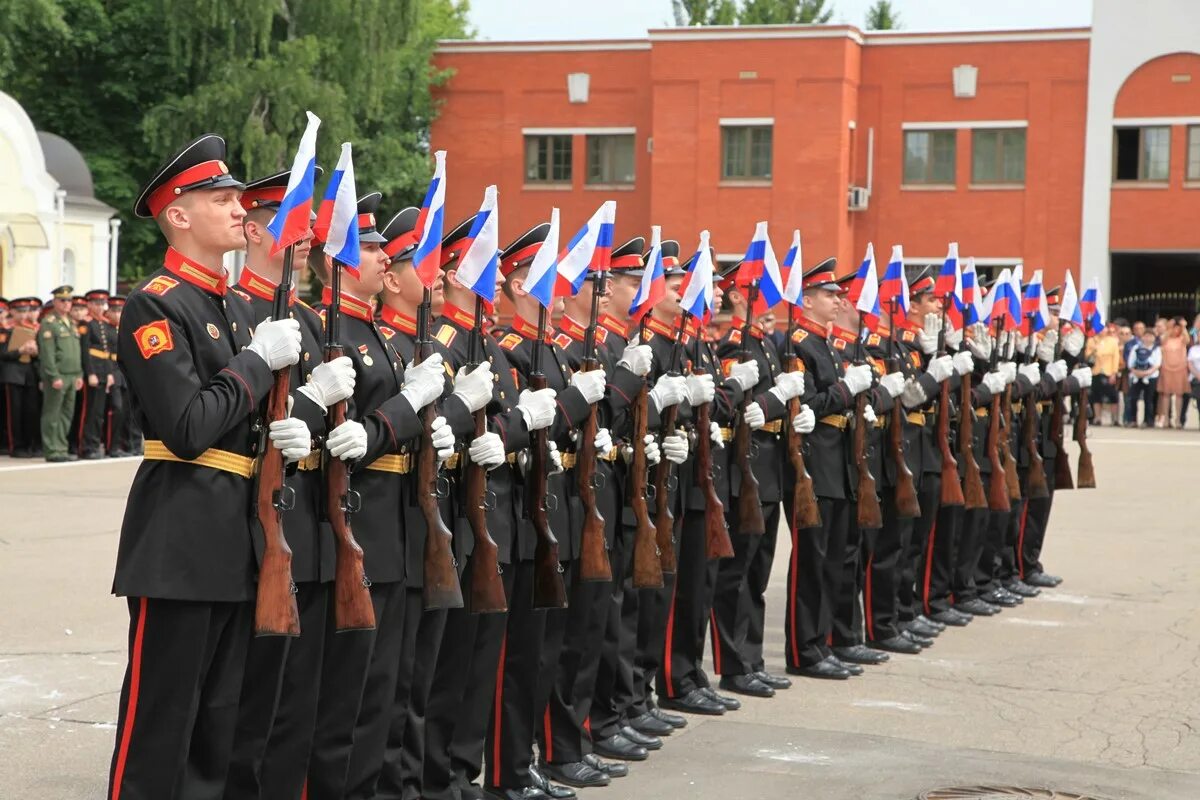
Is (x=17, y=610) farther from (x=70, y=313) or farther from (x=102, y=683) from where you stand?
(x=70, y=313)

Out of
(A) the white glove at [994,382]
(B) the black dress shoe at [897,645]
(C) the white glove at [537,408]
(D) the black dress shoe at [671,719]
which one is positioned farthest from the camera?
(A) the white glove at [994,382]

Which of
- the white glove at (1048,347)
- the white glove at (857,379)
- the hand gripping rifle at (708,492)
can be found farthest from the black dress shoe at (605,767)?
the white glove at (1048,347)

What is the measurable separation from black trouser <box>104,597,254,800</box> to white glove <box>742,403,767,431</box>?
357cm

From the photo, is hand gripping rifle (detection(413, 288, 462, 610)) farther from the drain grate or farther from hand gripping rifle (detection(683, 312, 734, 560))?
hand gripping rifle (detection(683, 312, 734, 560))

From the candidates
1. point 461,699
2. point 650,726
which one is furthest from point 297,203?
point 650,726

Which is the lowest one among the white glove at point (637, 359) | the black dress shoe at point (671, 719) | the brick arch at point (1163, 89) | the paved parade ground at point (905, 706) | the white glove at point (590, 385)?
the paved parade ground at point (905, 706)

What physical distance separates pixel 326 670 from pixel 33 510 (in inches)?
391

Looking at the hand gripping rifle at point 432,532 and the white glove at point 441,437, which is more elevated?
the white glove at point 441,437

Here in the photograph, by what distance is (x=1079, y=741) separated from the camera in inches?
279

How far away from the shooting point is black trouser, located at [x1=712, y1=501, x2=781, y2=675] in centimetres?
785

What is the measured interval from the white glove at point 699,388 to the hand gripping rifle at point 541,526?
1.39 metres

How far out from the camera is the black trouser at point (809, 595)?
27.3 feet

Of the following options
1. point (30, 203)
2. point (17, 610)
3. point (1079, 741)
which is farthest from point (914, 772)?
point (30, 203)

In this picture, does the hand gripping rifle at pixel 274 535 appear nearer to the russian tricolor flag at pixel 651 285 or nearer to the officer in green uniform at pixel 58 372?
the russian tricolor flag at pixel 651 285
